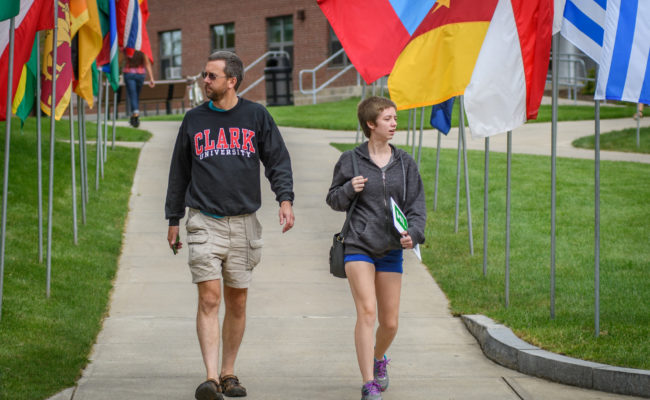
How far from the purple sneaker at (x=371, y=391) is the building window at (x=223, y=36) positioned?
3398 centimetres

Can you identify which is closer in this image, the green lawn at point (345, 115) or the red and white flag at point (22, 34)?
the red and white flag at point (22, 34)

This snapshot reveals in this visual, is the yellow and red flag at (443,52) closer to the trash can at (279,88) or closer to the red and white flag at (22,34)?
the red and white flag at (22,34)

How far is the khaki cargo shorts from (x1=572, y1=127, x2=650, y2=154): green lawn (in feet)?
42.8

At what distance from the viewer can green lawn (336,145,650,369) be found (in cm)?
683

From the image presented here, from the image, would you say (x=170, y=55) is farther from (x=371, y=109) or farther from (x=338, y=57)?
(x=371, y=109)

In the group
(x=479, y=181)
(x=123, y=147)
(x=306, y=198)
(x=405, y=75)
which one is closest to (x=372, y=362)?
(x=405, y=75)

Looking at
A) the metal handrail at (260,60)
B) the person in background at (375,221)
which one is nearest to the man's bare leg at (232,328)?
the person in background at (375,221)

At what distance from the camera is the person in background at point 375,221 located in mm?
5457

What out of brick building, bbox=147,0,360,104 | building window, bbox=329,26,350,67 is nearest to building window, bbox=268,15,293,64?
brick building, bbox=147,0,360,104

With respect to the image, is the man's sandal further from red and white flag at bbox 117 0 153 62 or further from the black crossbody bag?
red and white flag at bbox 117 0 153 62

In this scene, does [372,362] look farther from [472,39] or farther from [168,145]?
[168,145]

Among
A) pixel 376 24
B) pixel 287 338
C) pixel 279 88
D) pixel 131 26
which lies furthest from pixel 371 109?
pixel 279 88

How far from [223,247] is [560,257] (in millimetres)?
4811

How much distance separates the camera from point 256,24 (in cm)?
3738
